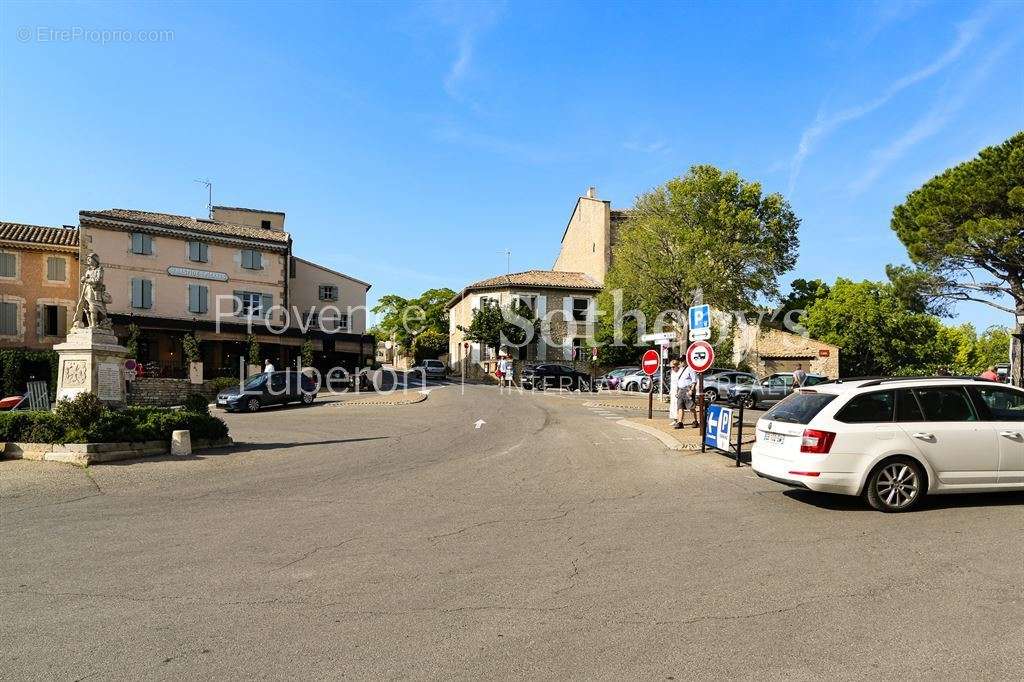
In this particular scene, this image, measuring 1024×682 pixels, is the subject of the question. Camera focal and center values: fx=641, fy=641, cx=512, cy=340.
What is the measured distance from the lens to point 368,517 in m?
7.17

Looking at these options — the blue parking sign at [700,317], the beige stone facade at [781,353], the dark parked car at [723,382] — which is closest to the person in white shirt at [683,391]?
the blue parking sign at [700,317]

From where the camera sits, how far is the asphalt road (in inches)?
145

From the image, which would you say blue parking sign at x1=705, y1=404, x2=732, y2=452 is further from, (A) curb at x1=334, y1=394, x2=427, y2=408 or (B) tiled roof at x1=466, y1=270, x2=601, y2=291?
(B) tiled roof at x1=466, y1=270, x2=601, y2=291

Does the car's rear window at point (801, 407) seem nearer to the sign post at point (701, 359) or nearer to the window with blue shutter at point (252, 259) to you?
the sign post at point (701, 359)

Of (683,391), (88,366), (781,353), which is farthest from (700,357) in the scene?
(781,353)

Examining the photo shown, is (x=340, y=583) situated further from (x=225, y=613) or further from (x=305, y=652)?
(x=305, y=652)

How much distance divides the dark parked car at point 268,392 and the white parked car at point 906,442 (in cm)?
2139

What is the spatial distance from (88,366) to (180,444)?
3.46 metres

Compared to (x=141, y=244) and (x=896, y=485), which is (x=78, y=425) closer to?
(x=896, y=485)

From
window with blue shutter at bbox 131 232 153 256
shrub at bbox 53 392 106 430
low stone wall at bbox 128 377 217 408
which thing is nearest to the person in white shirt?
shrub at bbox 53 392 106 430

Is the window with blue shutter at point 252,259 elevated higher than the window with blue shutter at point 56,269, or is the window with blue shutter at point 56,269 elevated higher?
the window with blue shutter at point 252,259

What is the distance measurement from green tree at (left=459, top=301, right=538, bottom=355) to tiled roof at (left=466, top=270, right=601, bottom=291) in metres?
1.86

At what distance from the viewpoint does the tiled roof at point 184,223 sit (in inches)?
1453

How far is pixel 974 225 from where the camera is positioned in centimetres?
2691
